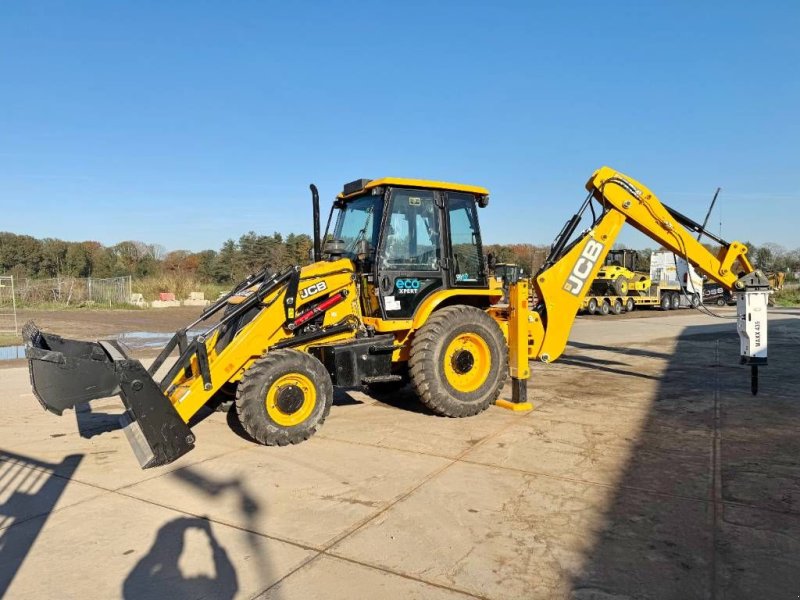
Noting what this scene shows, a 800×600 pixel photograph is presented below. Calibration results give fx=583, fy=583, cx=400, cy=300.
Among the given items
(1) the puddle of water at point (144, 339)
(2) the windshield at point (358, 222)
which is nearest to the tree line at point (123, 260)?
(1) the puddle of water at point (144, 339)

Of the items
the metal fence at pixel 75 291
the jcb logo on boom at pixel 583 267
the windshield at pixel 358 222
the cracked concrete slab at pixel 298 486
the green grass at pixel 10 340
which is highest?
the windshield at pixel 358 222

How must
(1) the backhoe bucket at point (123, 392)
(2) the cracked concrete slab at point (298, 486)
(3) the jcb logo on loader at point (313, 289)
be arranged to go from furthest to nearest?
(3) the jcb logo on loader at point (313, 289) → (1) the backhoe bucket at point (123, 392) → (2) the cracked concrete slab at point (298, 486)

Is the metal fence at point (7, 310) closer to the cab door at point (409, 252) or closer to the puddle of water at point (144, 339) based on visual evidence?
the puddle of water at point (144, 339)

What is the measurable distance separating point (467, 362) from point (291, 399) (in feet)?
7.20

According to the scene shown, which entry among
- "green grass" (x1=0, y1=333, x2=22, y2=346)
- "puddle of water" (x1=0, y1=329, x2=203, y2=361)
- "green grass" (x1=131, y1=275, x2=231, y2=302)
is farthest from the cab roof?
"green grass" (x1=131, y1=275, x2=231, y2=302)

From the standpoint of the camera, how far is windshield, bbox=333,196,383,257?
6.68 meters

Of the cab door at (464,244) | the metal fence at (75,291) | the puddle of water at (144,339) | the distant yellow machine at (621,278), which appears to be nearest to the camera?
the cab door at (464,244)

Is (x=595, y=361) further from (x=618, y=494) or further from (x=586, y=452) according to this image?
(x=618, y=494)

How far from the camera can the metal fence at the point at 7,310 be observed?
64.1 feet

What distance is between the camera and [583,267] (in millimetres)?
7699

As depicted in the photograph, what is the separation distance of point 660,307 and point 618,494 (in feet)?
99.5

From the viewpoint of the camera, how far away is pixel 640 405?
747 centimetres

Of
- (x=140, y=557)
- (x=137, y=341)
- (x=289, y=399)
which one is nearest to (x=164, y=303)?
(x=137, y=341)

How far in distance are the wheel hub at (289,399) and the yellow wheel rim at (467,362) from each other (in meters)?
1.79
